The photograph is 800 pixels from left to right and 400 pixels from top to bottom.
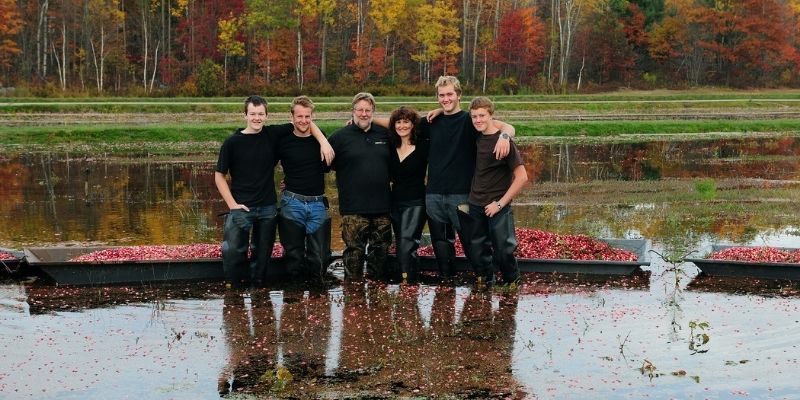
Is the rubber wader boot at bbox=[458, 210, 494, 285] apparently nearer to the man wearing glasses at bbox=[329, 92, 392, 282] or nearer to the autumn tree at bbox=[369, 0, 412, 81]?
the man wearing glasses at bbox=[329, 92, 392, 282]

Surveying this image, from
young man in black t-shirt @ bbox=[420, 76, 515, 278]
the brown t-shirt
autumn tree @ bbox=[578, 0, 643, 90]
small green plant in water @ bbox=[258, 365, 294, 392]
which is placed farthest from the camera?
autumn tree @ bbox=[578, 0, 643, 90]

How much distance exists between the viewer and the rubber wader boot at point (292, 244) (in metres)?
12.2

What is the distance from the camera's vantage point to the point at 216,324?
419 inches

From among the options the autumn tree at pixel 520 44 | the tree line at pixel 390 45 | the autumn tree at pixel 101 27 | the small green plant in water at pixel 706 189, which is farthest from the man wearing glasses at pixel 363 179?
the autumn tree at pixel 520 44

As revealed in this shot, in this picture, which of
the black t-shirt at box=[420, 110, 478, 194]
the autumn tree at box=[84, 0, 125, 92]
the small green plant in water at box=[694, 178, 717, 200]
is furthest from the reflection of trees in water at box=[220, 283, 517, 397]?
the autumn tree at box=[84, 0, 125, 92]

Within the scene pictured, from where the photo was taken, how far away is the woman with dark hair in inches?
484

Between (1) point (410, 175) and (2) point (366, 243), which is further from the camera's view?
(2) point (366, 243)

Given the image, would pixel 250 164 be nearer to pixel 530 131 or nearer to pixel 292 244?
pixel 292 244

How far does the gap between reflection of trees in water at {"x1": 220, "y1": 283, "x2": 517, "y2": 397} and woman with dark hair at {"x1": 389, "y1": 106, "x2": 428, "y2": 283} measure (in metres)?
0.55

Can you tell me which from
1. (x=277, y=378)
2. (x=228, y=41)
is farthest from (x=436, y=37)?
(x=277, y=378)

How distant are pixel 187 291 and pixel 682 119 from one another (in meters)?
37.4

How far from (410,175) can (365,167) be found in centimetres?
55

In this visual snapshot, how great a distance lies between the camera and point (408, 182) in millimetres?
12375

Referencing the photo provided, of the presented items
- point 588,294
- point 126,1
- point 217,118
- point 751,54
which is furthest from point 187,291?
point 751,54
